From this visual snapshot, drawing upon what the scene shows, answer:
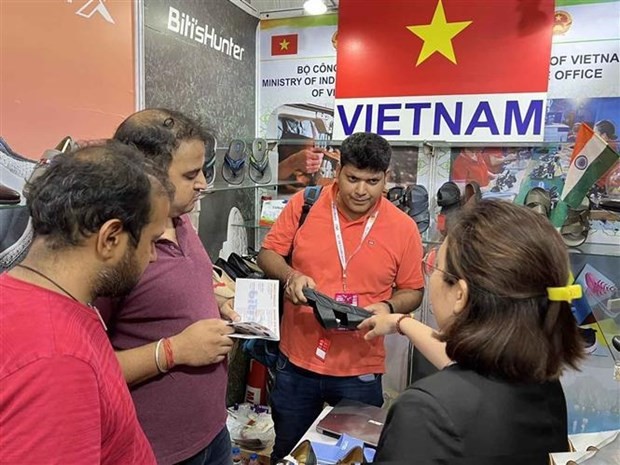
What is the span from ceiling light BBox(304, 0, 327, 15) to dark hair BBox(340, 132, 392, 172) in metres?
1.41

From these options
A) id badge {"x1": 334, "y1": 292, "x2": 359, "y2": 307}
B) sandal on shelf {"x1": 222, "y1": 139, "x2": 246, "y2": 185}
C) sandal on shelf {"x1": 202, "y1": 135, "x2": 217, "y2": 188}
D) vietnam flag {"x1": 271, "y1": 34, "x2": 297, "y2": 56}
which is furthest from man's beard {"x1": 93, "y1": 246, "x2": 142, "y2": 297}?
vietnam flag {"x1": 271, "y1": 34, "x2": 297, "y2": 56}

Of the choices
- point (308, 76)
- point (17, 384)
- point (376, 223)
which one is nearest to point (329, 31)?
point (308, 76)

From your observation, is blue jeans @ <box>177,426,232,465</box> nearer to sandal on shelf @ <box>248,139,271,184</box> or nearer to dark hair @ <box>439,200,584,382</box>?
dark hair @ <box>439,200,584,382</box>

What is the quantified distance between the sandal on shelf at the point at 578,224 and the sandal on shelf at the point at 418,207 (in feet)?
2.49

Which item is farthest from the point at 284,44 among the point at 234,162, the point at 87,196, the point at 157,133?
the point at 87,196

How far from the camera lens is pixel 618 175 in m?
2.53

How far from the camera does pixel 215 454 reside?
58.1 inches

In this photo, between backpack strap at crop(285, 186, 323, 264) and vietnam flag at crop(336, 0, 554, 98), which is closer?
backpack strap at crop(285, 186, 323, 264)

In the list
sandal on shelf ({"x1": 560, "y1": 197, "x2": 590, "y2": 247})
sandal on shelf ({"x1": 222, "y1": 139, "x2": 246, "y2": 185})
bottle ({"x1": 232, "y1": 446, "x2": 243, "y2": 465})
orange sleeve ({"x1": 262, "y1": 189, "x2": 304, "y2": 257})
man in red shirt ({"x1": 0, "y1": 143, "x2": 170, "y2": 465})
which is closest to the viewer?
man in red shirt ({"x1": 0, "y1": 143, "x2": 170, "y2": 465})

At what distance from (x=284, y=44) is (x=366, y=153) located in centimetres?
Answer: 188

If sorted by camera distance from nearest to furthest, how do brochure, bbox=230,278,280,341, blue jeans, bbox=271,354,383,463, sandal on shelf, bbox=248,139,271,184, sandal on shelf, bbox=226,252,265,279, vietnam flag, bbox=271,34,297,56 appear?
brochure, bbox=230,278,280,341 < blue jeans, bbox=271,354,383,463 < sandal on shelf, bbox=226,252,265,279 < sandal on shelf, bbox=248,139,271,184 < vietnam flag, bbox=271,34,297,56

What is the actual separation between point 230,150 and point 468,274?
2.39 meters

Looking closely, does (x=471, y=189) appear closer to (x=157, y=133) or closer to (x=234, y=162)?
(x=234, y=162)

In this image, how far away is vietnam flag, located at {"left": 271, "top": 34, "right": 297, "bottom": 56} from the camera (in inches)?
135
